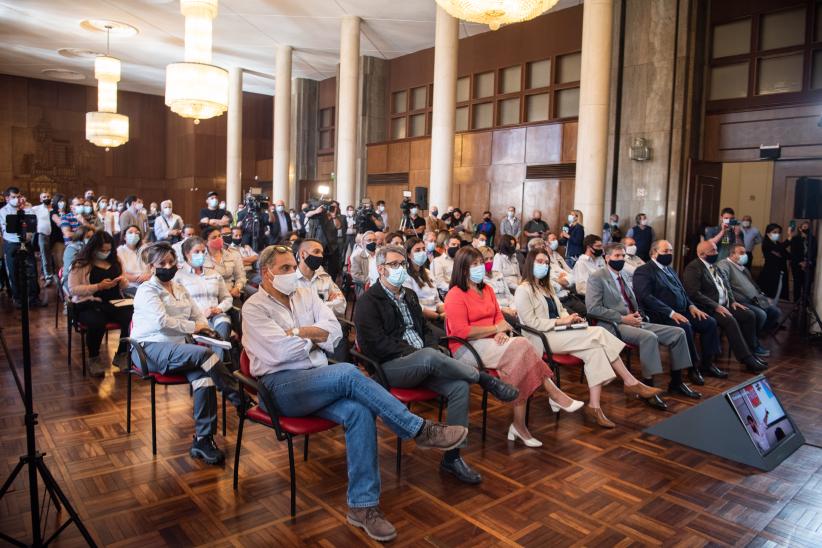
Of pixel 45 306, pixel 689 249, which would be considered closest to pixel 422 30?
pixel 689 249

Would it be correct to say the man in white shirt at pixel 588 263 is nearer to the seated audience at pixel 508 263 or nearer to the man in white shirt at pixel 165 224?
the seated audience at pixel 508 263

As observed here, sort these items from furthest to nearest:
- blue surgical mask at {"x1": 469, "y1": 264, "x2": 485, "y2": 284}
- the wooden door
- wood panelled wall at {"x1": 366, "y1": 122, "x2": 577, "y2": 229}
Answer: wood panelled wall at {"x1": 366, "y1": 122, "x2": 577, "y2": 229}
the wooden door
blue surgical mask at {"x1": 469, "y1": 264, "x2": 485, "y2": 284}

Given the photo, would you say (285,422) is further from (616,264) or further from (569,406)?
(616,264)

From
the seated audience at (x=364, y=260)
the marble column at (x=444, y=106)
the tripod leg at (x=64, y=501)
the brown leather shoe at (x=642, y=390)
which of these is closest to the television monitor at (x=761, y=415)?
the brown leather shoe at (x=642, y=390)

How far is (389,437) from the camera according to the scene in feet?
12.8

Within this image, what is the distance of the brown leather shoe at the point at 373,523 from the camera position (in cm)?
264

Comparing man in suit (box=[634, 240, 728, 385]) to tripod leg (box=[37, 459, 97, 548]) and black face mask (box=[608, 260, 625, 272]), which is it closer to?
black face mask (box=[608, 260, 625, 272])

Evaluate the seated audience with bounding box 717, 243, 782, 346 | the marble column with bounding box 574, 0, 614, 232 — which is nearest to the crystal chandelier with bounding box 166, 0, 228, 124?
the marble column with bounding box 574, 0, 614, 232

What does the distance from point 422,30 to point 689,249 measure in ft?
27.1

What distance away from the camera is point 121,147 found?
22125 millimetres

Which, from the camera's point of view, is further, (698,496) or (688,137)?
(688,137)

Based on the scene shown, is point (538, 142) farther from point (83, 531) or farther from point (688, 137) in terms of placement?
point (83, 531)

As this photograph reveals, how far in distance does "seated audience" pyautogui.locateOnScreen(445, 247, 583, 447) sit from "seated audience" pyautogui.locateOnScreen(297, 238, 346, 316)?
95 cm

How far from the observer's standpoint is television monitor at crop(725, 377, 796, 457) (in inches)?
140
